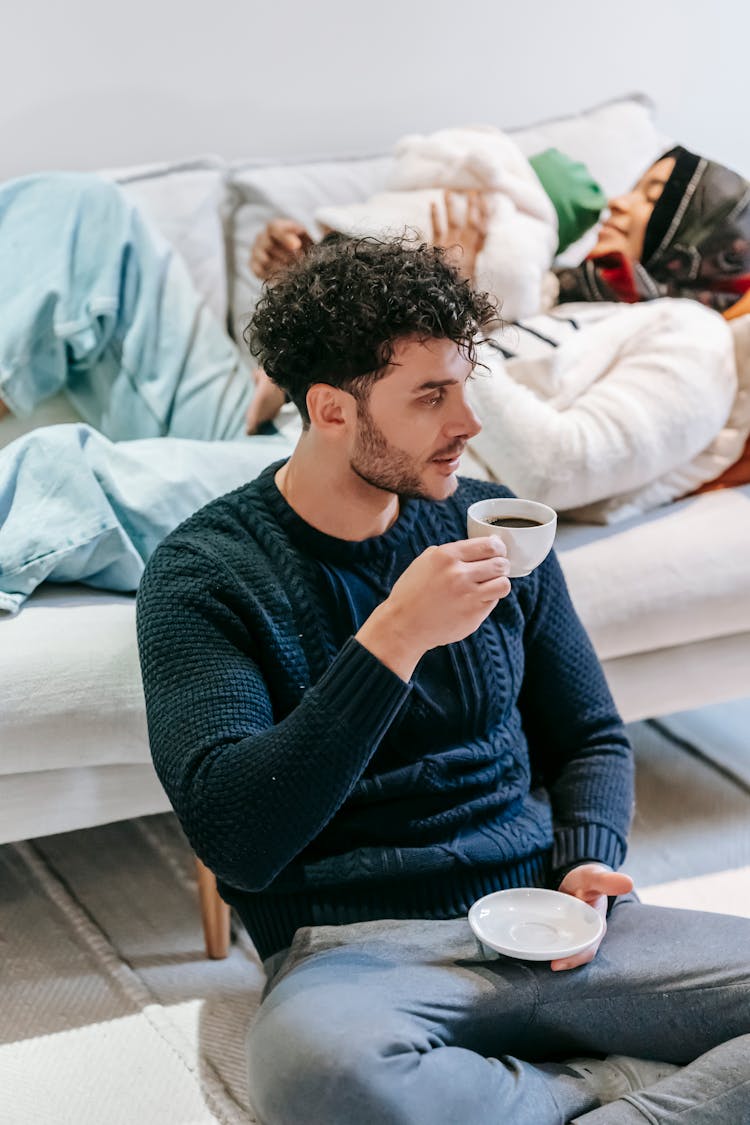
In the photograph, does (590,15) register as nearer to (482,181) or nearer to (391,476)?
(482,181)

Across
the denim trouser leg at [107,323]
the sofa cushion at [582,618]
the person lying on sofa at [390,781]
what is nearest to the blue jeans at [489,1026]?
the person lying on sofa at [390,781]

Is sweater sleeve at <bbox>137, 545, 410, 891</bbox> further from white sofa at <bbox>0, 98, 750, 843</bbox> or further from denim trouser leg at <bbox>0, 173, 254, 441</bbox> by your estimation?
denim trouser leg at <bbox>0, 173, 254, 441</bbox>

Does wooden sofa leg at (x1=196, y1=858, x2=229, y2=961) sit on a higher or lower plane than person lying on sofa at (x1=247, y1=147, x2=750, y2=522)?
lower

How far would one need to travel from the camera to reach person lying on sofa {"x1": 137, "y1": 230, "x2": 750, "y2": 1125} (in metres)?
1.12

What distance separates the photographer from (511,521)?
1.21 meters

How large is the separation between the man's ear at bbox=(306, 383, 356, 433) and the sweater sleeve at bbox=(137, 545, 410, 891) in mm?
176

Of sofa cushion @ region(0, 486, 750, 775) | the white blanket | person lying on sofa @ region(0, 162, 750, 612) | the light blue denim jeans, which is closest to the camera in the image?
sofa cushion @ region(0, 486, 750, 775)

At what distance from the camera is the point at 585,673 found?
1.46 metres

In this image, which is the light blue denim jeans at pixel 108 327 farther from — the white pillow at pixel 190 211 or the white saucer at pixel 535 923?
the white saucer at pixel 535 923


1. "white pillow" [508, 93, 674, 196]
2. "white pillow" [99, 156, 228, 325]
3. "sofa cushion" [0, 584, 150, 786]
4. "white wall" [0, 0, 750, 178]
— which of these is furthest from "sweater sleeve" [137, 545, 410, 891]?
"white pillow" [508, 93, 674, 196]

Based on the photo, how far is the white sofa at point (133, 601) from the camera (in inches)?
60.3

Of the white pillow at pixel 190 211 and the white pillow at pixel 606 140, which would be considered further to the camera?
the white pillow at pixel 606 140

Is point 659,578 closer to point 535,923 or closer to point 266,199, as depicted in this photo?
point 535,923

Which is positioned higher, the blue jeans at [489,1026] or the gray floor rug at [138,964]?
the blue jeans at [489,1026]
